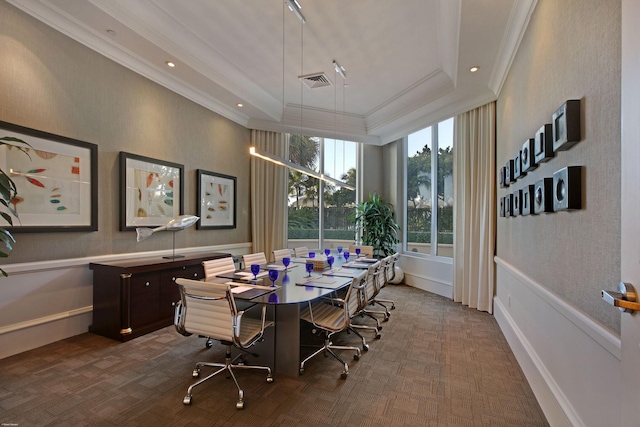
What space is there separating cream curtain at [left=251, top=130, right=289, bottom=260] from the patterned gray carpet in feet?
9.75

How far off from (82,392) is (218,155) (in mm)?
3884

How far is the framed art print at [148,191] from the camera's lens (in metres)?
3.78

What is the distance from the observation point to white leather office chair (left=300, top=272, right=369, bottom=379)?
8.84ft

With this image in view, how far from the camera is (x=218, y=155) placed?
539 centimetres

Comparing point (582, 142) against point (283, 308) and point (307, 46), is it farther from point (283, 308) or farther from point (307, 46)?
point (307, 46)

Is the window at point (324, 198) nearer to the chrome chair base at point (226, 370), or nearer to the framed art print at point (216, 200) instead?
the framed art print at point (216, 200)

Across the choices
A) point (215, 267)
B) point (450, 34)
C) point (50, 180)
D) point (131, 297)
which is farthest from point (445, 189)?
point (50, 180)

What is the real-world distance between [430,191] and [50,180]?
229 inches

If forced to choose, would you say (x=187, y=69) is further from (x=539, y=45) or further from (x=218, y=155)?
(x=539, y=45)

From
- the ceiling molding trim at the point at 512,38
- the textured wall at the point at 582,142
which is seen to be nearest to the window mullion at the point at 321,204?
the ceiling molding trim at the point at 512,38

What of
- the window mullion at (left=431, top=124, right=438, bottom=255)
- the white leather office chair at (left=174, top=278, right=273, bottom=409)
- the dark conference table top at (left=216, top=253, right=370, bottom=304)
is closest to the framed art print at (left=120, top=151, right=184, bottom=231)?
the dark conference table top at (left=216, top=253, right=370, bottom=304)

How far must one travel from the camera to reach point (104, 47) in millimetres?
3504

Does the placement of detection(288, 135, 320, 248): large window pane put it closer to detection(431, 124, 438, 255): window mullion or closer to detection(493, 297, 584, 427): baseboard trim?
detection(431, 124, 438, 255): window mullion

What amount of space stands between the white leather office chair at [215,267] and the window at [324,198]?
3.35m
